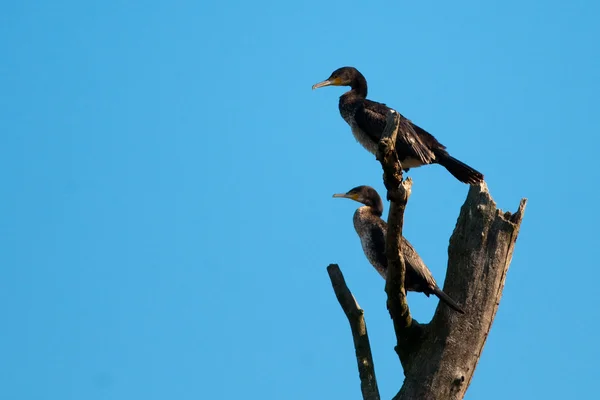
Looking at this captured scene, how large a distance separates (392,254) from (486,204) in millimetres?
930

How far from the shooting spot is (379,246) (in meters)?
7.09

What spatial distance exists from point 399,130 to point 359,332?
2.26 metres

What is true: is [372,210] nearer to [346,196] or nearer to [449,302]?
[346,196]

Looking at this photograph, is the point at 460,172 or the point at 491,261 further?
the point at 460,172

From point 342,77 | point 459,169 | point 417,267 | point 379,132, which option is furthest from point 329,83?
point 417,267

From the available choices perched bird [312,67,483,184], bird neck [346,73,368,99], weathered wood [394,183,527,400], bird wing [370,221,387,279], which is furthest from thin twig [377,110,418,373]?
bird neck [346,73,368,99]

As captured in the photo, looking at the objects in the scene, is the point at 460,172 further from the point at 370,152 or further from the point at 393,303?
the point at 393,303

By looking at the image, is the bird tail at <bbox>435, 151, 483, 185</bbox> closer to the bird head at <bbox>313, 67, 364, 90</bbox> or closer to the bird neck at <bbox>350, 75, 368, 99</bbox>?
the bird neck at <bbox>350, 75, 368, 99</bbox>

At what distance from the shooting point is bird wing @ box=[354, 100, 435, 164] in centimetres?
752

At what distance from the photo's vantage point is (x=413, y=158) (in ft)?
25.1

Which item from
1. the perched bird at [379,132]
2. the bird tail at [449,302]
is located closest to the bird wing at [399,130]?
the perched bird at [379,132]

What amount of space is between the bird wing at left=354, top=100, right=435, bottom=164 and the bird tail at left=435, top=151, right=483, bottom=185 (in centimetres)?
10

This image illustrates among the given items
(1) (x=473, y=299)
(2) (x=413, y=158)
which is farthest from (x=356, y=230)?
(1) (x=473, y=299)

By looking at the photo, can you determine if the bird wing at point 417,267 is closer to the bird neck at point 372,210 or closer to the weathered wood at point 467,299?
the weathered wood at point 467,299
